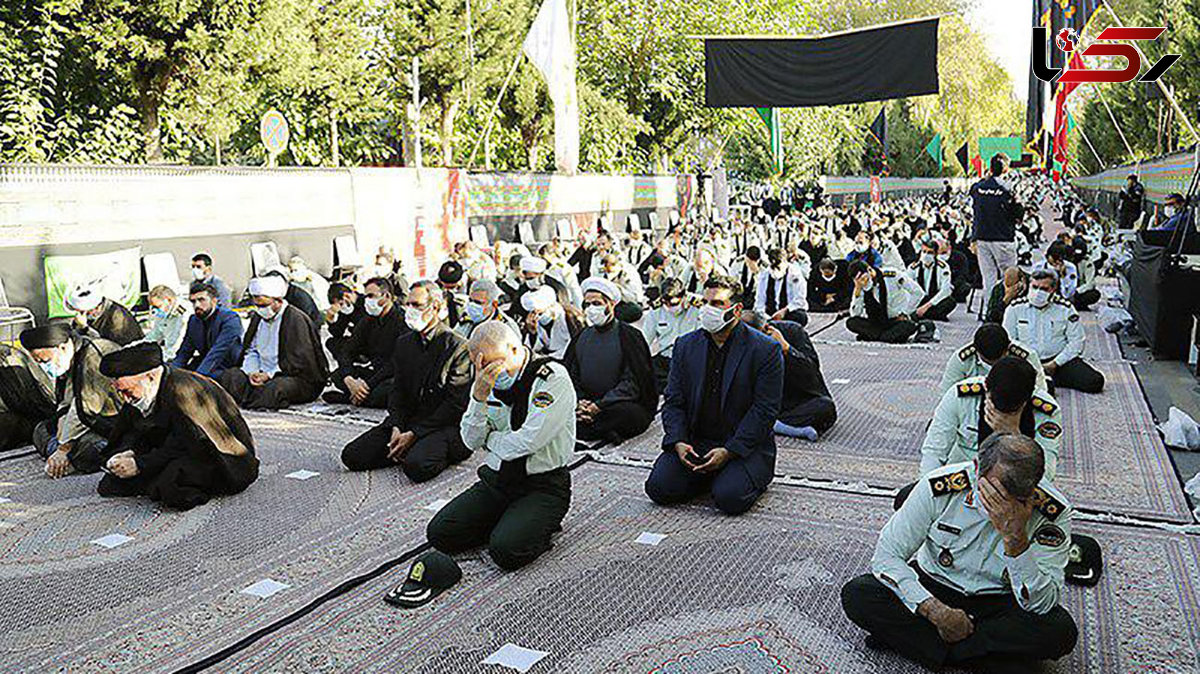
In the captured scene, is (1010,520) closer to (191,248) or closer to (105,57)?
(191,248)

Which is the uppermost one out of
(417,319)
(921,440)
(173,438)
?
(417,319)

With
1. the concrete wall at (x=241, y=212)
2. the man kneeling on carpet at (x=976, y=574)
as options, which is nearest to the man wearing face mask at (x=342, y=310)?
the concrete wall at (x=241, y=212)

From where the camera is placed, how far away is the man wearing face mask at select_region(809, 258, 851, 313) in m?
13.9

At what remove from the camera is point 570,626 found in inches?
163

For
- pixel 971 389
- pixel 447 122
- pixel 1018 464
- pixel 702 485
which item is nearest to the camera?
pixel 1018 464

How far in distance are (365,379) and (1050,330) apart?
5792 millimetres

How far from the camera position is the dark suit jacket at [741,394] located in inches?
217

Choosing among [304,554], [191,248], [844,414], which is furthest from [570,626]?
[191,248]

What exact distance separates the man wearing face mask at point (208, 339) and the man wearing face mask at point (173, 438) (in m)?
2.59

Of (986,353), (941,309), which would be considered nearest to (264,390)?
(986,353)

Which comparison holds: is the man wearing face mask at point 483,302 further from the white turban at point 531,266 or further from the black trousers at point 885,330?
the black trousers at point 885,330

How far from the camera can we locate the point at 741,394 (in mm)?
5562

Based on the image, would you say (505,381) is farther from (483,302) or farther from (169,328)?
(169,328)

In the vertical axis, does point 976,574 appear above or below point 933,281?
below
